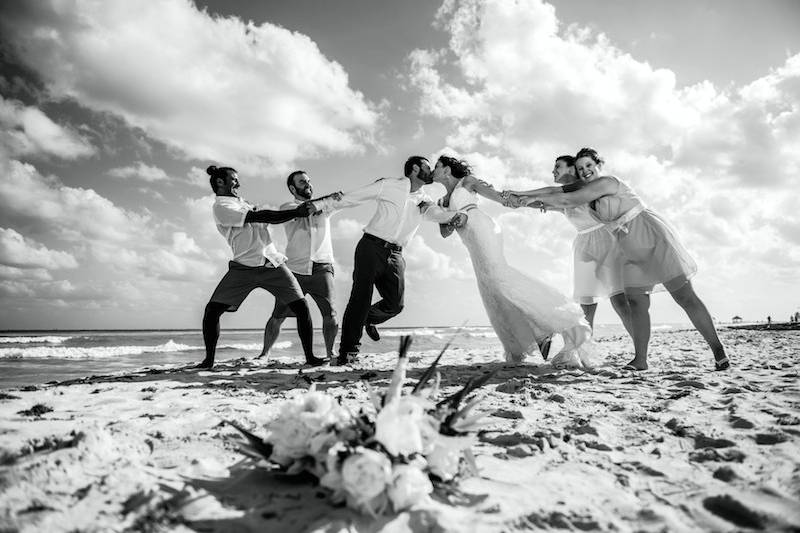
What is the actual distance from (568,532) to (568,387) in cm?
264

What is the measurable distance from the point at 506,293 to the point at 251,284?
322 centimetres

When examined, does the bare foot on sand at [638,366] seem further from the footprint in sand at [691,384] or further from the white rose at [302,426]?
the white rose at [302,426]

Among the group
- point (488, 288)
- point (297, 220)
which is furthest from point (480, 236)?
point (297, 220)

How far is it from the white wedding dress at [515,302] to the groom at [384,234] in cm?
37

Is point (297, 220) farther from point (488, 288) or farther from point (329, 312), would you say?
point (488, 288)

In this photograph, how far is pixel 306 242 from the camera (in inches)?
238

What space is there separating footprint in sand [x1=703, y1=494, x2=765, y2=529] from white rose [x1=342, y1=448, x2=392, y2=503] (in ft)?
4.02

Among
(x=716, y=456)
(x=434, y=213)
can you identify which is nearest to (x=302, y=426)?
(x=716, y=456)

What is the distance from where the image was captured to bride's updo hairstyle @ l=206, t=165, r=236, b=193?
17.7ft

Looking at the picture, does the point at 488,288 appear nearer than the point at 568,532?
No

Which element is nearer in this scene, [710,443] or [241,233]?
[710,443]

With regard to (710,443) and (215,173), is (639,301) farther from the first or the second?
(215,173)

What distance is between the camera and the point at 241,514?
137cm

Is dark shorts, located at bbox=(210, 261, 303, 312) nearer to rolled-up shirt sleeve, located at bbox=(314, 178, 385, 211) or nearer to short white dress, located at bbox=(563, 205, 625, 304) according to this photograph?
rolled-up shirt sleeve, located at bbox=(314, 178, 385, 211)
